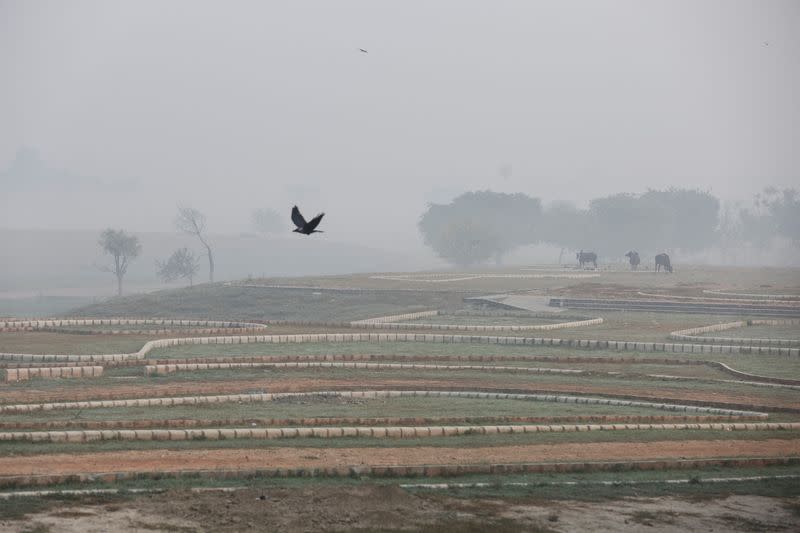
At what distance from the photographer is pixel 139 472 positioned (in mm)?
21359

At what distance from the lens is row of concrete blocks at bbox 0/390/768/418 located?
99.1 ft

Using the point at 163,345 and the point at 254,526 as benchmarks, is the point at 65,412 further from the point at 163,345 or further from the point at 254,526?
the point at 163,345

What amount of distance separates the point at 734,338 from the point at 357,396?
22.7 m

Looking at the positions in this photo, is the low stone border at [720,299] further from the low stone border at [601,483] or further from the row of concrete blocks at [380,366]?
the low stone border at [601,483]

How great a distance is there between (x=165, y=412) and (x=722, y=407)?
45.7ft

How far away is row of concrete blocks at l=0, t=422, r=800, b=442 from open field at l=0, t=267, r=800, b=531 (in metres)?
0.05

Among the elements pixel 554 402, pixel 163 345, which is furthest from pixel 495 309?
pixel 554 402

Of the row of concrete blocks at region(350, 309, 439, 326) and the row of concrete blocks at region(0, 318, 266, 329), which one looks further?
the row of concrete blocks at region(350, 309, 439, 326)

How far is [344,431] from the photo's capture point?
26359mm

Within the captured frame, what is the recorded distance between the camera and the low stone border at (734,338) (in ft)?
160

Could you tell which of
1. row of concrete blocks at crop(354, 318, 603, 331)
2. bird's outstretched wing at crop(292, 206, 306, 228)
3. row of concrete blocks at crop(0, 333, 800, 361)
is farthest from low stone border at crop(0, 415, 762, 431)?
row of concrete blocks at crop(354, 318, 603, 331)

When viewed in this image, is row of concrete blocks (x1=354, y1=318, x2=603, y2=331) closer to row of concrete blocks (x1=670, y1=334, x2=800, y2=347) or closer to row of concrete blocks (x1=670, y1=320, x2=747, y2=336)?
row of concrete blocks (x1=670, y1=320, x2=747, y2=336)

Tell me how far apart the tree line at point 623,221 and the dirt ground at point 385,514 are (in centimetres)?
13371

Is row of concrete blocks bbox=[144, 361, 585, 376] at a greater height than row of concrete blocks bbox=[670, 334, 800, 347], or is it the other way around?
row of concrete blocks bbox=[670, 334, 800, 347]
